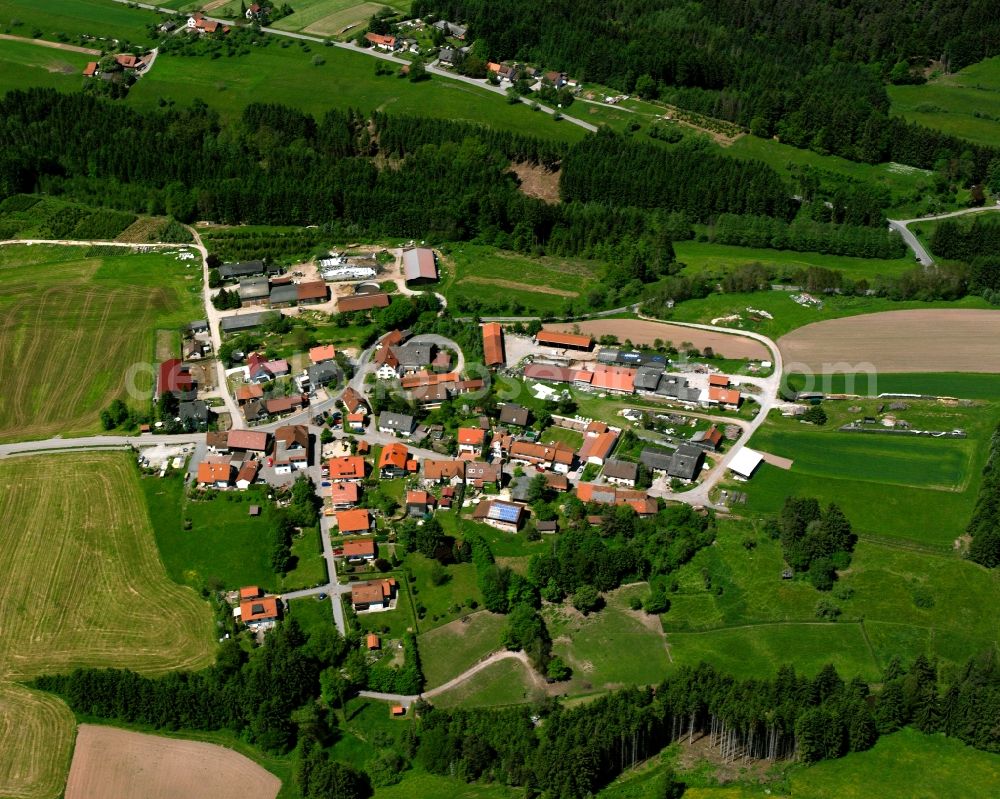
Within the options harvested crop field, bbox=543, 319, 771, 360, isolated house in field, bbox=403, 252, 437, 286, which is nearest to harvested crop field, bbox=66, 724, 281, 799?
harvested crop field, bbox=543, 319, 771, 360

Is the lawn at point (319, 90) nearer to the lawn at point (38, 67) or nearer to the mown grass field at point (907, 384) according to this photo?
the lawn at point (38, 67)

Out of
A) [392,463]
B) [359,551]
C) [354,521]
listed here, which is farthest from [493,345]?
[359,551]

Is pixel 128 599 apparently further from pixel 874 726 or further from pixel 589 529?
pixel 874 726

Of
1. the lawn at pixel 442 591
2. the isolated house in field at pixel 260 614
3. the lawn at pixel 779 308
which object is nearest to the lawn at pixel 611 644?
the lawn at pixel 442 591

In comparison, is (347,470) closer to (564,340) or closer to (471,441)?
(471,441)

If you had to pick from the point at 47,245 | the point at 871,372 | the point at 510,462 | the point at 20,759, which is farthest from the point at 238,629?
the point at 47,245

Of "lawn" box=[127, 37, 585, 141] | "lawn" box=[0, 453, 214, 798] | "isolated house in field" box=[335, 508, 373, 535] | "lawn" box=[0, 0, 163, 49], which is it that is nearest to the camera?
"lawn" box=[0, 453, 214, 798]

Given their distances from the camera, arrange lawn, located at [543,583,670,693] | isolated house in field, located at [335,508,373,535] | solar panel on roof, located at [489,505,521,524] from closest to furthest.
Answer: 1. lawn, located at [543,583,670,693]
2. isolated house in field, located at [335,508,373,535]
3. solar panel on roof, located at [489,505,521,524]

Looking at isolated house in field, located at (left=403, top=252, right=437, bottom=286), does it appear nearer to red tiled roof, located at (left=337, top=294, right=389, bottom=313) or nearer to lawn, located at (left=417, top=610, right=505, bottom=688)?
red tiled roof, located at (left=337, top=294, right=389, bottom=313)
